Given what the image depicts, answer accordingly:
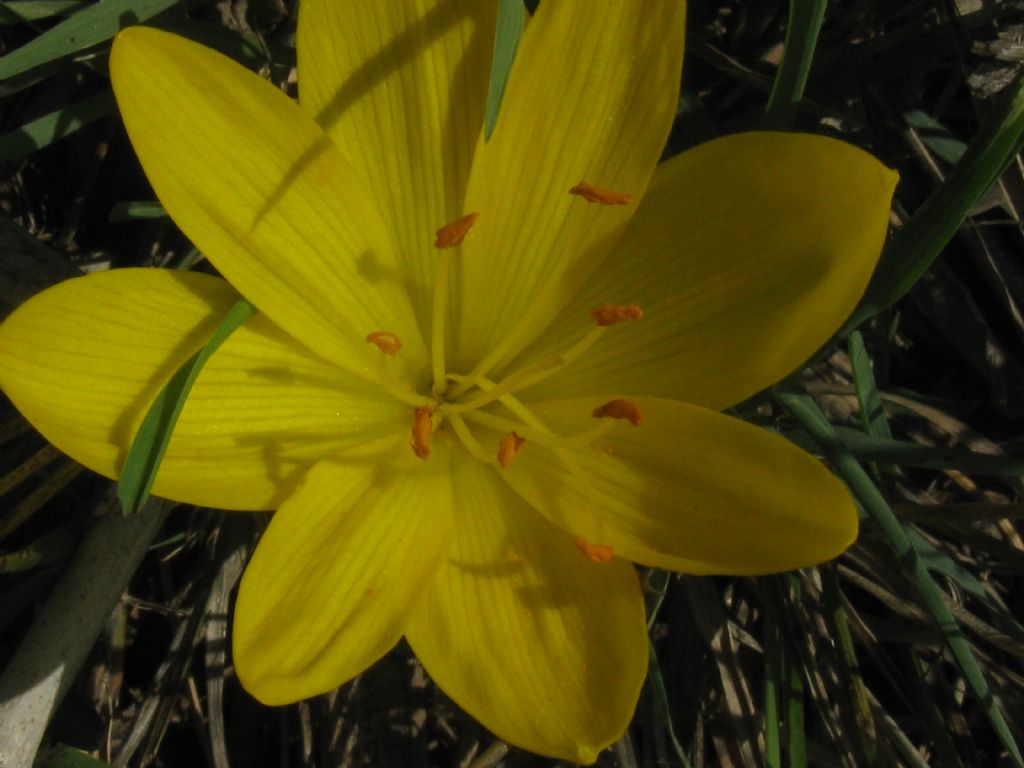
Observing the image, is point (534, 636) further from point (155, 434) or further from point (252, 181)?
point (252, 181)

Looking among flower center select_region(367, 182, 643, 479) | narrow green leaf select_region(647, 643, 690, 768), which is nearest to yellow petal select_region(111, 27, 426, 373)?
flower center select_region(367, 182, 643, 479)

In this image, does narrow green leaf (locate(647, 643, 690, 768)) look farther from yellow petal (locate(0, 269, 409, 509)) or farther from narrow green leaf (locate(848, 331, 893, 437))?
yellow petal (locate(0, 269, 409, 509))

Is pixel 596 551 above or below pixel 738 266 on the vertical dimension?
below

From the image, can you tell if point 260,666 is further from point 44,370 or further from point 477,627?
point 44,370

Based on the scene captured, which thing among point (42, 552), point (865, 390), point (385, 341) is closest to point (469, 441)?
point (385, 341)

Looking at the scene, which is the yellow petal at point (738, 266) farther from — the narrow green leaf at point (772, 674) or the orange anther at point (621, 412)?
the narrow green leaf at point (772, 674)

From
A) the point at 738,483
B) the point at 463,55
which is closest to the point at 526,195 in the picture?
the point at 463,55
